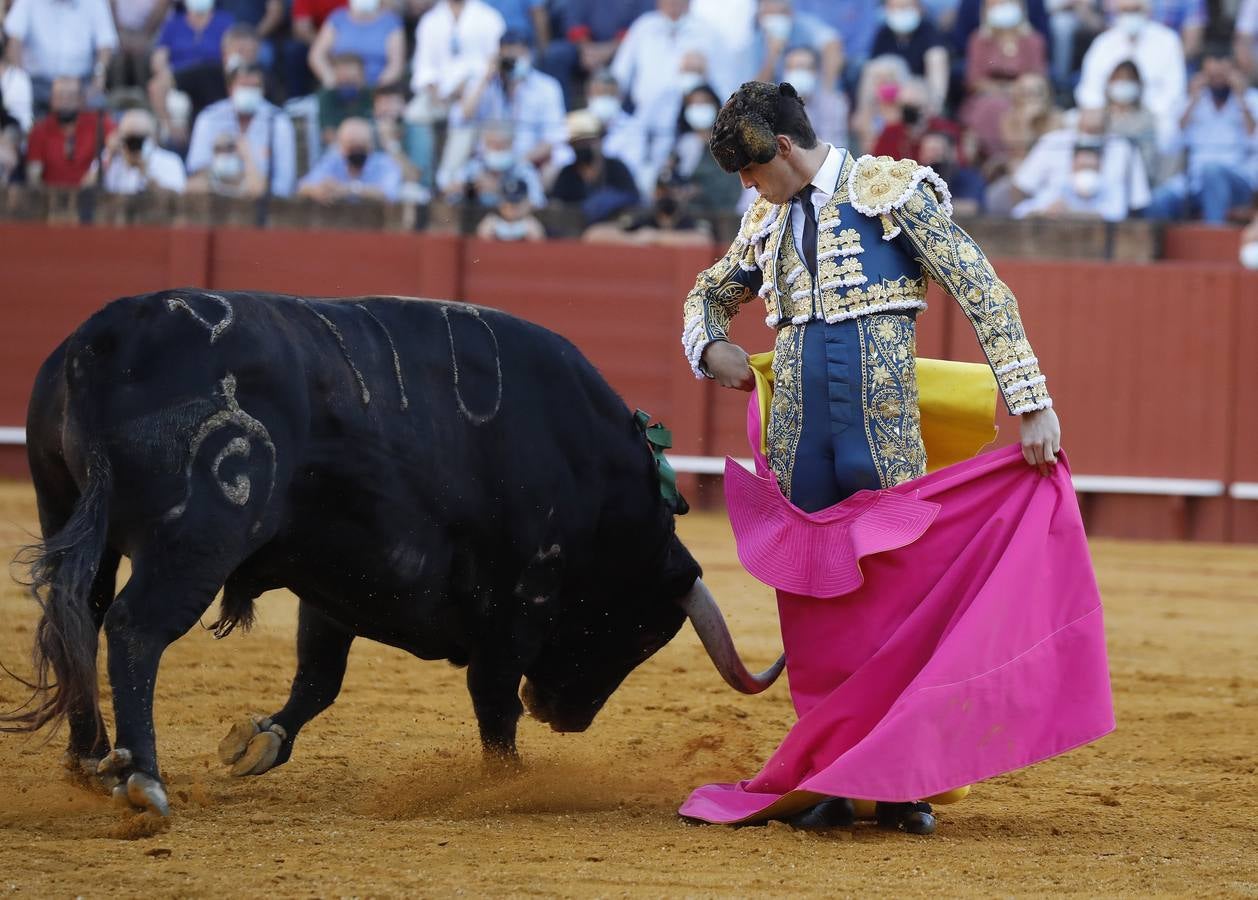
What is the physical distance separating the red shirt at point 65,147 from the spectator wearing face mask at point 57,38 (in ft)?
1.25

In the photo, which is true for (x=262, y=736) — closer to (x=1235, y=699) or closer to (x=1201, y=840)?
(x=1201, y=840)

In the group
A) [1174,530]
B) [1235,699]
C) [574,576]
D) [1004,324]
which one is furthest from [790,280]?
[1174,530]

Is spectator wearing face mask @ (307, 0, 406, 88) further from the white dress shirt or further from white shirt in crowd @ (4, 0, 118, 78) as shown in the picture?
the white dress shirt

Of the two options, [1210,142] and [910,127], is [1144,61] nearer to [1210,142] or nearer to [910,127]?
[1210,142]

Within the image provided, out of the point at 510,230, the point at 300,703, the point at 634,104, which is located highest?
the point at 634,104

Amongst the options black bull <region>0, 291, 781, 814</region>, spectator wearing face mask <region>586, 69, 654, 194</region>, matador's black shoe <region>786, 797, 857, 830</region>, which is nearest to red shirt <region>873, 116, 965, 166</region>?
spectator wearing face mask <region>586, 69, 654, 194</region>

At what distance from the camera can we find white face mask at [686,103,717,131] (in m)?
8.81

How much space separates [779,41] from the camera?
9.20 meters

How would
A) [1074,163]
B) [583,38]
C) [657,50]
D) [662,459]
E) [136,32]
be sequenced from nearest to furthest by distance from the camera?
[662,459]
[1074,163]
[657,50]
[583,38]
[136,32]

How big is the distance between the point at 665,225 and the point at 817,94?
3.49 ft

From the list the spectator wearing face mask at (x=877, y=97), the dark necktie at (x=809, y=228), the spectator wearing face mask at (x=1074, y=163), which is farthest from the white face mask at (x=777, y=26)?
the dark necktie at (x=809, y=228)

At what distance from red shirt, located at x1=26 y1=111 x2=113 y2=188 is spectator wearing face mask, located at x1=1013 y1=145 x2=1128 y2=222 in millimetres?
4939

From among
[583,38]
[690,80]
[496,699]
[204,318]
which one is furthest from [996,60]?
[204,318]

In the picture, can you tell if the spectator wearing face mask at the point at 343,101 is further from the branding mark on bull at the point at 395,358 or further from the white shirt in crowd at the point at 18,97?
the branding mark on bull at the point at 395,358
